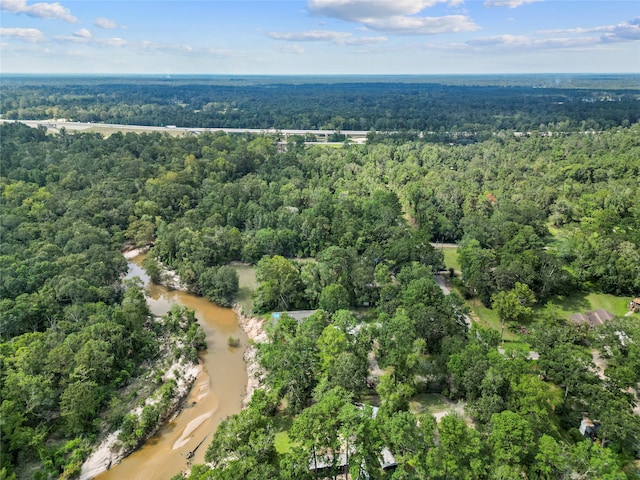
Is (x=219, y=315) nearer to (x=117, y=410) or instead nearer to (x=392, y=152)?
(x=117, y=410)

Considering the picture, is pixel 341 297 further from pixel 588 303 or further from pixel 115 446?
pixel 588 303

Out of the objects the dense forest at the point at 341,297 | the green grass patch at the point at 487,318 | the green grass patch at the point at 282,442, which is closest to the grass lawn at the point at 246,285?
the dense forest at the point at 341,297

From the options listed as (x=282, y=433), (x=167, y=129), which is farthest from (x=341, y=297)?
(x=167, y=129)

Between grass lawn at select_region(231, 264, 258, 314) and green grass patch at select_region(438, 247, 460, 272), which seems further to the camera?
green grass patch at select_region(438, 247, 460, 272)

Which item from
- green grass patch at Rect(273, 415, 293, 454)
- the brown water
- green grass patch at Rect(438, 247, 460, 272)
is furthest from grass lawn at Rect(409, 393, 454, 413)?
green grass patch at Rect(438, 247, 460, 272)

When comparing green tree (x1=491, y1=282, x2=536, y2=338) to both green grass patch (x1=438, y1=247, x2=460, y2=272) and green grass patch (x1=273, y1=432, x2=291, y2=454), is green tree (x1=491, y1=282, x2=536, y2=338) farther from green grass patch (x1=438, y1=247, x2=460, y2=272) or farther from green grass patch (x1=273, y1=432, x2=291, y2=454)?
green grass patch (x1=273, y1=432, x2=291, y2=454)

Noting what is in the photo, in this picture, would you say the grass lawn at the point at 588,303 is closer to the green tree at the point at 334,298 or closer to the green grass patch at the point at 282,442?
the green tree at the point at 334,298
